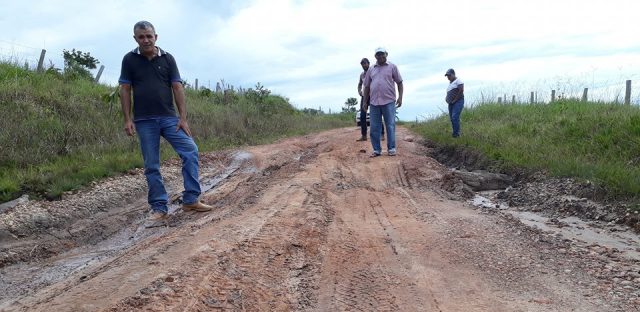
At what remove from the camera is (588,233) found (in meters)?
3.88

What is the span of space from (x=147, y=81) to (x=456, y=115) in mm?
7117

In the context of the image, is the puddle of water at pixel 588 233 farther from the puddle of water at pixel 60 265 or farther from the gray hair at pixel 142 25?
the gray hair at pixel 142 25

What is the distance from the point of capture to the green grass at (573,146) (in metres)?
5.14

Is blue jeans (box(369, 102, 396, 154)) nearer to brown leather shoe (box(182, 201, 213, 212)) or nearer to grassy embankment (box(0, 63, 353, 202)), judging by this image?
grassy embankment (box(0, 63, 353, 202))

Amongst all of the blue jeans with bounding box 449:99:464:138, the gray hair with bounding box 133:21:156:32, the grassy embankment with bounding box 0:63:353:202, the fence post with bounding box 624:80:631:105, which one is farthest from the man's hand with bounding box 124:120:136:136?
the fence post with bounding box 624:80:631:105

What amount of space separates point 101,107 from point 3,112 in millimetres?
2436

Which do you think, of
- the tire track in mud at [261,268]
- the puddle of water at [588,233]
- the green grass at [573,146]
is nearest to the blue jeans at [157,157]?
the tire track in mud at [261,268]

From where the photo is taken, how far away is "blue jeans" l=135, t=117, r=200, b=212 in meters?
4.53

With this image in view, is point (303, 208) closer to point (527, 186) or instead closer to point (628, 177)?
point (527, 186)

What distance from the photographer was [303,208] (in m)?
4.32

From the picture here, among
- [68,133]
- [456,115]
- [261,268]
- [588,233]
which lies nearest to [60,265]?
[261,268]

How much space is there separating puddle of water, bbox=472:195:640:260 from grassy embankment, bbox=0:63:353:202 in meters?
4.51

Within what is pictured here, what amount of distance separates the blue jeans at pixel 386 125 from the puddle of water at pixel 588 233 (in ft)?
10.9

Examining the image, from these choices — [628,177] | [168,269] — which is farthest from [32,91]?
[628,177]
